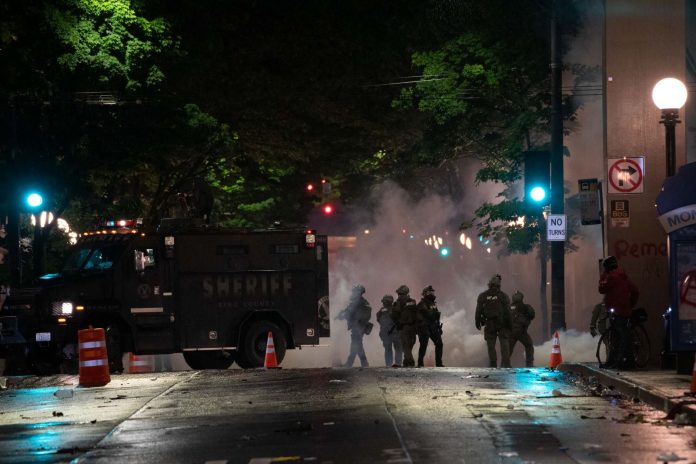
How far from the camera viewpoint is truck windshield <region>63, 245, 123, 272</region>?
23266 millimetres

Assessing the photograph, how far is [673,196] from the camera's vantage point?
16.4 meters

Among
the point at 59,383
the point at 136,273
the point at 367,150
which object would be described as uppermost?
the point at 367,150

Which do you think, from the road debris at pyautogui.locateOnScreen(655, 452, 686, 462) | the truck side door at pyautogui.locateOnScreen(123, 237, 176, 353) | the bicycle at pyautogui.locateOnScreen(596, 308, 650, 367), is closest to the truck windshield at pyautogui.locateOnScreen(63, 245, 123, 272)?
the truck side door at pyautogui.locateOnScreen(123, 237, 176, 353)

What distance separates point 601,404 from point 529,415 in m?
1.75

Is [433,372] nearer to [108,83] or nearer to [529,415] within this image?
[529,415]

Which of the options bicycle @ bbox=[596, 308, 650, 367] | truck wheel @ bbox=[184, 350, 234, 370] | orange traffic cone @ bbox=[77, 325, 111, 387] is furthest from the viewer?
truck wheel @ bbox=[184, 350, 234, 370]

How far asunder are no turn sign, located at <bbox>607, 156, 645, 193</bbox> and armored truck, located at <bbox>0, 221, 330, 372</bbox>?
7.68m

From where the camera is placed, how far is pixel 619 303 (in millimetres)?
17750

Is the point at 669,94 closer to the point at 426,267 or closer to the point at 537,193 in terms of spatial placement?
the point at 537,193

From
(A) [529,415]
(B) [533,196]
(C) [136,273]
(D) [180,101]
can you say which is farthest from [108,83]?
(A) [529,415]

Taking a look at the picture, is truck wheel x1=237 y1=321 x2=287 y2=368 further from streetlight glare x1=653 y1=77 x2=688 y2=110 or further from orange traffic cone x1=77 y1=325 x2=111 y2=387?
streetlight glare x1=653 y1=77 x2=688 y2=110

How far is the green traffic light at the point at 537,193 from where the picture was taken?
25234 mm

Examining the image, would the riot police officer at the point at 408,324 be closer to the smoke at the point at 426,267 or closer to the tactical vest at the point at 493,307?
the tactical vest at the point at 493,307

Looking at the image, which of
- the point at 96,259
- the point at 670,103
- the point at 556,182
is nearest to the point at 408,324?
the point at 556,182
